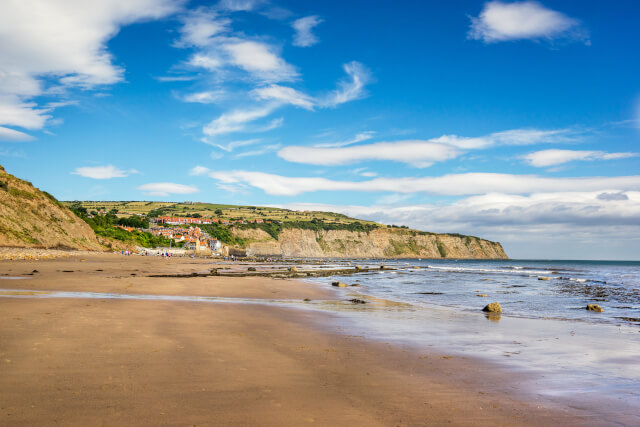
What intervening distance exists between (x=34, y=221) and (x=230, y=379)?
74.7 m

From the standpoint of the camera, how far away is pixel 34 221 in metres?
67.2

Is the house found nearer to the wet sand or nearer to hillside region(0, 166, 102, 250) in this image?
hillside region(0, 166, 102, 250)

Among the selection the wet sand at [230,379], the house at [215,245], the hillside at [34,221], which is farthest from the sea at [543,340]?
the house at [215,245]

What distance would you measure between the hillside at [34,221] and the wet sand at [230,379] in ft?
191

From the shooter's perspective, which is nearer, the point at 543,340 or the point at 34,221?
the point at 543,340

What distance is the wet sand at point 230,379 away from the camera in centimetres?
589

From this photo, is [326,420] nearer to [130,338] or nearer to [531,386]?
[531,386]

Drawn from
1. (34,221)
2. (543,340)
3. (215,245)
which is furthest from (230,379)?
(215,245)

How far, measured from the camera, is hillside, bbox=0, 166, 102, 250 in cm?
6072

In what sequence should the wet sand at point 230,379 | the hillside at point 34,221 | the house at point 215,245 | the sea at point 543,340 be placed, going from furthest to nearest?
the house at point 215,245 → the hillside at point 34,221 → the sea at point 543,340 → the wet sand at point 230,379

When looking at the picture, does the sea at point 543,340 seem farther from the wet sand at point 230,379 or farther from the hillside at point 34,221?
the hillside at point 34,221

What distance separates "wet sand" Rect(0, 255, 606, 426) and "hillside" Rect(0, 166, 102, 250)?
5831cm

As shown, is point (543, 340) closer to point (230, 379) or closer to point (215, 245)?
point (230, 379)

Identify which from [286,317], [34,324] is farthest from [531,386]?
[34,324]
